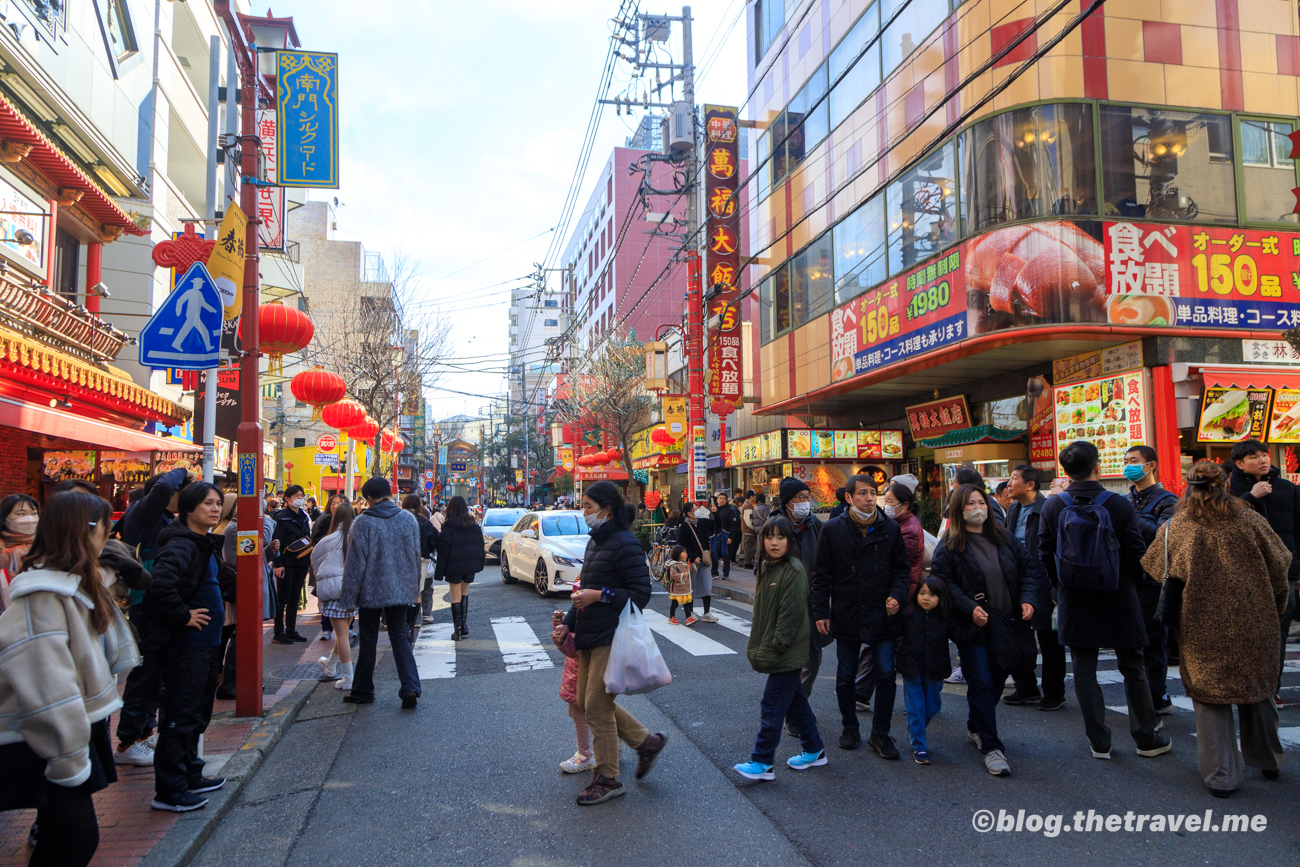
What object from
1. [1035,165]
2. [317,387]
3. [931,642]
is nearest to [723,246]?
[1035,165]

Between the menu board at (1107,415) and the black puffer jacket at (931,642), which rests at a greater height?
the menu board at (1107,415)

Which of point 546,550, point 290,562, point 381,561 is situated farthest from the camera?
point 546,550

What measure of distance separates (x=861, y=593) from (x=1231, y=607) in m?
2.00

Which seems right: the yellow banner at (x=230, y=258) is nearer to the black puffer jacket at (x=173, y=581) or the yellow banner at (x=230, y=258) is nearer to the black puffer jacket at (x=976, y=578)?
the black puffer jacket at (x=173, y=581)

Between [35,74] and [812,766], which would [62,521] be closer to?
[812,766]

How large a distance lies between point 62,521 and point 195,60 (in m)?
21.8

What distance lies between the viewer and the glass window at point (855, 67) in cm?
1675

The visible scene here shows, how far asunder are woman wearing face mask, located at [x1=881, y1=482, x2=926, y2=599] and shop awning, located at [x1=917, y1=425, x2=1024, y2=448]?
9.58 m

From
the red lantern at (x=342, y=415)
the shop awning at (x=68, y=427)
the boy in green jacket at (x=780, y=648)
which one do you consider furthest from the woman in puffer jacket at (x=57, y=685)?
the red lantern at (x=342, y=415)

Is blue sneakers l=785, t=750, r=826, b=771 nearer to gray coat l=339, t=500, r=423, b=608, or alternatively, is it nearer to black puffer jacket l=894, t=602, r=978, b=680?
black puffer jacket l=894, t=602, r=978, b=680

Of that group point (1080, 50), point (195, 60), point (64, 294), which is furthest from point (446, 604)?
point (195, 60)

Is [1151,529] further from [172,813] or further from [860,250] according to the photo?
[860,250]

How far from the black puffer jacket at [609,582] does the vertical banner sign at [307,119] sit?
4.85 m

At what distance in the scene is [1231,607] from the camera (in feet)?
14.5
